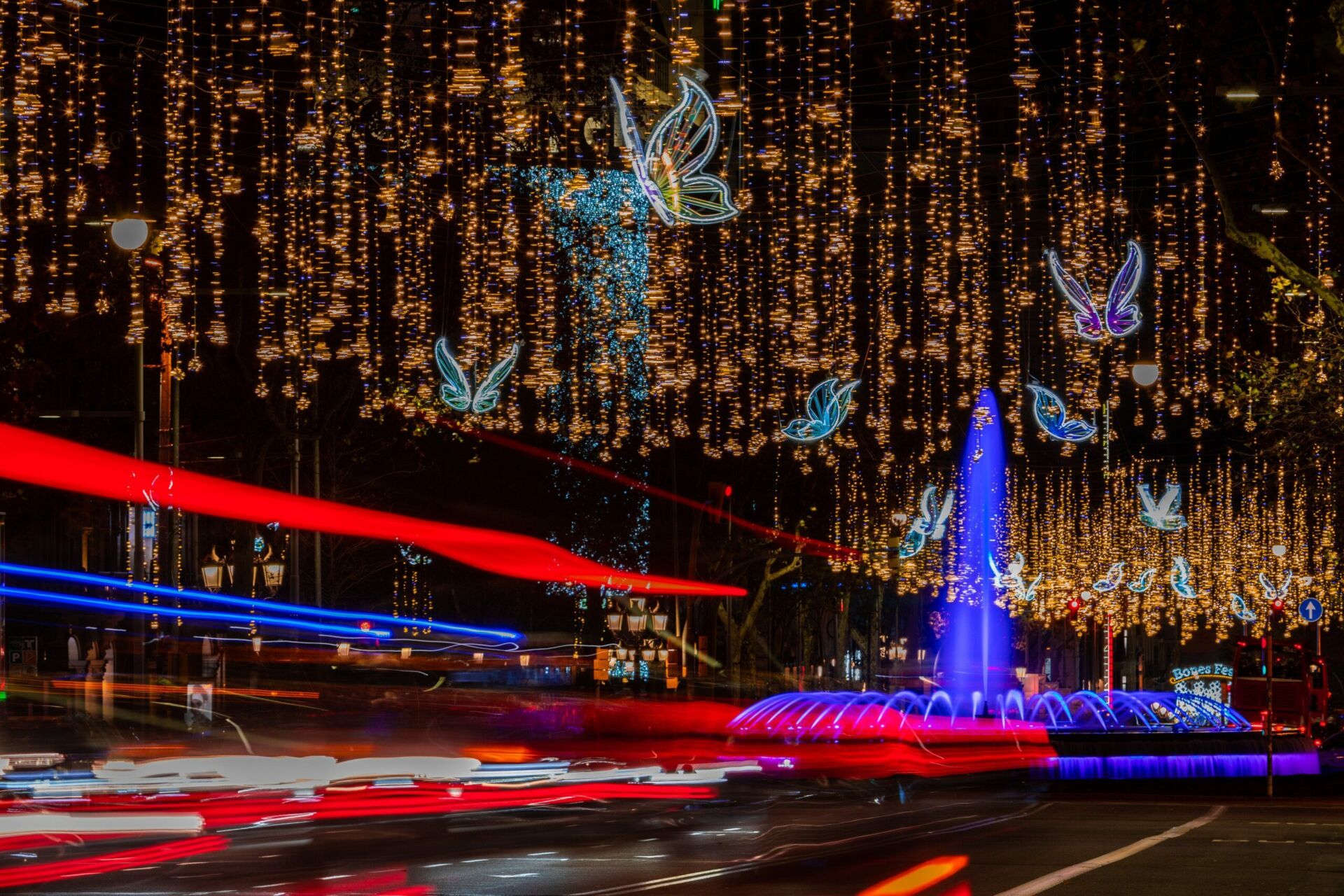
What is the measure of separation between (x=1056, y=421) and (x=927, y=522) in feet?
50.9

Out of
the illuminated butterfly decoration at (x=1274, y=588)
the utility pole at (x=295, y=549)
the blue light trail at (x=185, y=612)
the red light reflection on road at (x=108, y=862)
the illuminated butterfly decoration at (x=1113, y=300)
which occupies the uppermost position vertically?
the illuminated butterfly decoration at (x=1113, y=300)

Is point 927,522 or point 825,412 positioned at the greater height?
point 825,412

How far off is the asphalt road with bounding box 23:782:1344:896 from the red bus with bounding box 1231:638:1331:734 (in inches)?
1075

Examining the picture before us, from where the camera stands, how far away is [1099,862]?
1437cm

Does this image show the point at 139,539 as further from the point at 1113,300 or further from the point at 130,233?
the point at 1113,300

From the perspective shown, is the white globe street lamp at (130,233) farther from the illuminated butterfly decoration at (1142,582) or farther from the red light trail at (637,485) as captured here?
the illuminated butterfly decoration at (1142,582)

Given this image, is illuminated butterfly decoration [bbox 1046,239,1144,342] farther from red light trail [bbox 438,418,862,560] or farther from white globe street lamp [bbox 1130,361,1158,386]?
red light trail [bbox 438,418,862,560]

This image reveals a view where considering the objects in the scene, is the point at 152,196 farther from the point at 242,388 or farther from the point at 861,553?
the point at 861,553

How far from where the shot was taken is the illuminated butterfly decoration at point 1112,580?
5091 centimetres

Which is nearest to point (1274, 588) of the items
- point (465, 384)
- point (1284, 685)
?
point (1284, 685)

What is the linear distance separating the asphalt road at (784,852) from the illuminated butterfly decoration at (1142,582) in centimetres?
3251

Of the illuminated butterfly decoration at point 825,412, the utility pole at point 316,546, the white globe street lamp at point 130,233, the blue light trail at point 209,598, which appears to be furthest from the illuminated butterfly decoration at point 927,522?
the white globe street lamp at point 130,233

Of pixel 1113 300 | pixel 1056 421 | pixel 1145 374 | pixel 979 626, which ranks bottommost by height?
pixel 979 626

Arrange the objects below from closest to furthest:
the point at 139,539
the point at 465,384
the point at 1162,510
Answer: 1. the point at 139,539
2. the point at 465,384
3. the point at 1162,510
